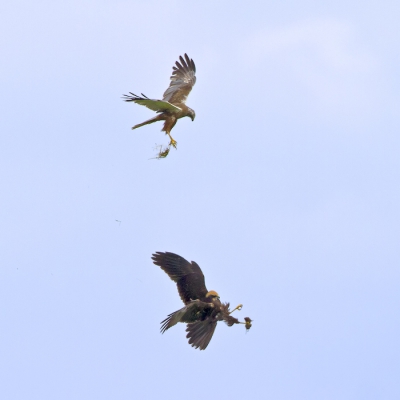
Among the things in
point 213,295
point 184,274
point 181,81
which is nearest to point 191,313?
point 213,295

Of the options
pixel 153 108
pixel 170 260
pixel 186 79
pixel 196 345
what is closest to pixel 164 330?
pixel 196 345

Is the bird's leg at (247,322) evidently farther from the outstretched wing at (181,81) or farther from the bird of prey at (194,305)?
the outstretched wing at (181,81)

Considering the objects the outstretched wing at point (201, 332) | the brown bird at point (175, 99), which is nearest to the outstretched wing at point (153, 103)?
the brown bird at point (175, 99)

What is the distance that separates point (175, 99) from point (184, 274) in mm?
4465

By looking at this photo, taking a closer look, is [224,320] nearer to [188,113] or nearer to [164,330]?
[164,330]

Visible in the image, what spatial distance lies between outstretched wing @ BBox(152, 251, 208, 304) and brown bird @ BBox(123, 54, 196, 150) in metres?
2.25

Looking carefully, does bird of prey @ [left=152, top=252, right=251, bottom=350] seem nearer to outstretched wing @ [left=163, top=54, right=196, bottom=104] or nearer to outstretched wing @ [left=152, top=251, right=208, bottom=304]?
outstretched wing @ [left=152, top=251, right=208, bottom=304]

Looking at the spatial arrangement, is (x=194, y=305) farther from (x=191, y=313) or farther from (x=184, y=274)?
(x=184, y=274)

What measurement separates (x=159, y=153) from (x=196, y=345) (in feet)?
11.6

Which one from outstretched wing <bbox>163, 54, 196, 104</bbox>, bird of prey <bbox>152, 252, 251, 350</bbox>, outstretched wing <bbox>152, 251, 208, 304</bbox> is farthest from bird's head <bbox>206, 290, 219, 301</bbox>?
outstretched wing <bbox>163, 54, 196, 104</bbox>

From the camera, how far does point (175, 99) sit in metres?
23.8

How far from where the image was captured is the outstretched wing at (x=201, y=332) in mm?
19906

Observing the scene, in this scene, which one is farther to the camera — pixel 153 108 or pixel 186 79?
pixel 186 79

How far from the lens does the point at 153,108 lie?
21234mm
